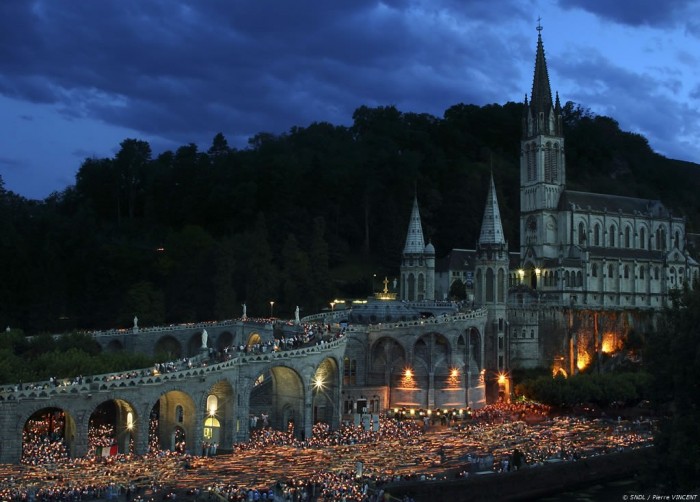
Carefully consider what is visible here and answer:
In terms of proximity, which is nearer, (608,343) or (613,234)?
(608,343)

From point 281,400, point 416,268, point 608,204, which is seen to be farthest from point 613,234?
point 281,400

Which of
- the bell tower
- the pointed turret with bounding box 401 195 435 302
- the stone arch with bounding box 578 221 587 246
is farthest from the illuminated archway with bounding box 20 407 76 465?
the stone arch with bounding box 578 221 587 246

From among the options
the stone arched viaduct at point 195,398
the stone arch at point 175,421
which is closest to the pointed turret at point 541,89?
the stone arched viaduct at point 195,398

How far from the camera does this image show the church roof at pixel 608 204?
8919 cm

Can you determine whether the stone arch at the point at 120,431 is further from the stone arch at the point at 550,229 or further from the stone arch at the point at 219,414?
the stone arch at the point at 550,229

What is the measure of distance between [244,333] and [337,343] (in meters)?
17.0

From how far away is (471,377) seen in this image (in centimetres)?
→ 6962

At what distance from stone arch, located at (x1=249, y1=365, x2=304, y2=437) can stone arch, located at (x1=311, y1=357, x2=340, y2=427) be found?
3.00 meters

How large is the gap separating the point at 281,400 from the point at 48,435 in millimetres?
14456

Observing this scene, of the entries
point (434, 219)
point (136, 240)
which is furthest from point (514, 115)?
point (136, 240)

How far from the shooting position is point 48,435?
161ft

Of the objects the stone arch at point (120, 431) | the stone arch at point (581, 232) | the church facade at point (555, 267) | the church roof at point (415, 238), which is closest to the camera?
the stone arch at point (120, 431)

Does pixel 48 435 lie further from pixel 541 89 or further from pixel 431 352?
pixel 541 89

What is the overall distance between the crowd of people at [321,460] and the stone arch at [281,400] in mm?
1206
